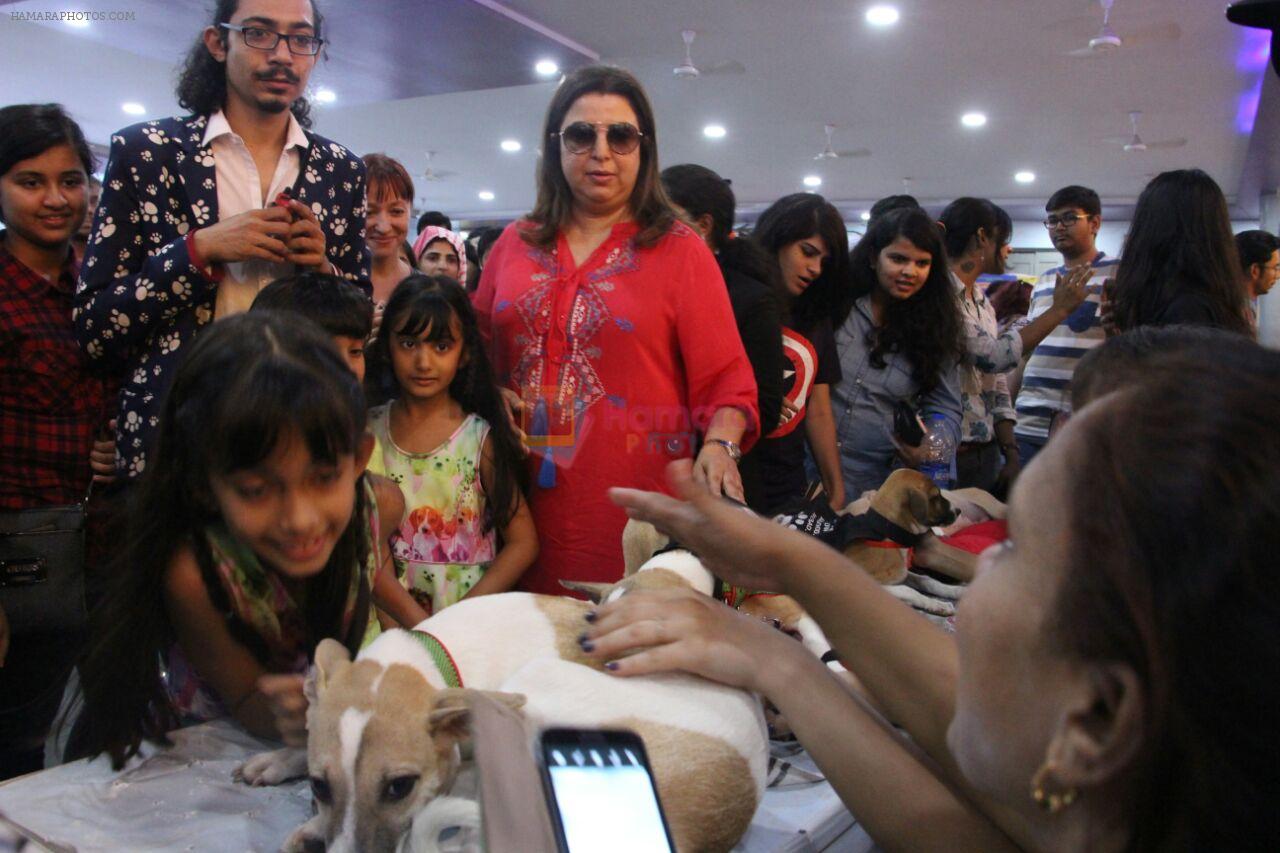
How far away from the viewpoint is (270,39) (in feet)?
5.64

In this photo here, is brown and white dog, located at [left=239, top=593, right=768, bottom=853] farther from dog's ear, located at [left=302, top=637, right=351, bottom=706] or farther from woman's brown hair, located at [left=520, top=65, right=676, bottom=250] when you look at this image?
woman's brown hair, located at [left=520, top=65, right=676, bottom=250]

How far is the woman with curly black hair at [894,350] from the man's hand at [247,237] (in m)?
1.99

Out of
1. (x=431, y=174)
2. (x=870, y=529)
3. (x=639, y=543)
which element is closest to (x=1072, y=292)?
(x=870, y=529)

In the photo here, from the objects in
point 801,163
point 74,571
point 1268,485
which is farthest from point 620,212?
point 801,163

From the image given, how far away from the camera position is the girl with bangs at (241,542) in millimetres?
1101

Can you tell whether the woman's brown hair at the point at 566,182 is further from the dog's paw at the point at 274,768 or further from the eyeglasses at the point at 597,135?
the dog's paw at the point at 274,768

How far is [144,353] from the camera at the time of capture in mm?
1729

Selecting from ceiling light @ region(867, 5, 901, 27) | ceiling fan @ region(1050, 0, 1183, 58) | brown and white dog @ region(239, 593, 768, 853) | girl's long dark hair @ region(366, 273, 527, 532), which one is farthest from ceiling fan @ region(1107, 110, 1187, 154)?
brown and white dog @ region(239, 593, 768, 853)

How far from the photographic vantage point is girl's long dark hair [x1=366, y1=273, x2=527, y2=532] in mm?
1927

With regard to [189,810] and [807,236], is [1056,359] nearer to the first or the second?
[807,236]

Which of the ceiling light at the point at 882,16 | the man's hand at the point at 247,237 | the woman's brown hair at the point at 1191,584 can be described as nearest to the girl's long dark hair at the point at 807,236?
the man's hand at the point at 247,237

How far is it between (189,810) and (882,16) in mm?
6754

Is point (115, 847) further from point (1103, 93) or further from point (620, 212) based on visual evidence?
point (1103, 93)

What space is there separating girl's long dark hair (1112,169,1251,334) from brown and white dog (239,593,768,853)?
2.08 metres
